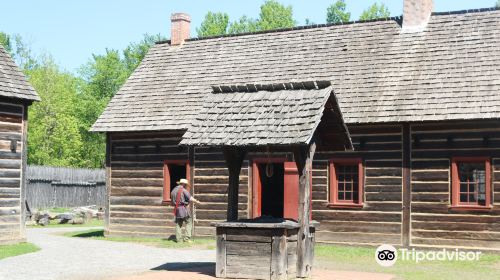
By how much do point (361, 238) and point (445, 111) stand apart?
4.03 m

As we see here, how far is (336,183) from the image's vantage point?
2161 cm

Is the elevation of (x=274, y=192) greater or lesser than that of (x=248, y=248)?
greater

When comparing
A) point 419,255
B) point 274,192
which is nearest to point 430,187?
point 419,255

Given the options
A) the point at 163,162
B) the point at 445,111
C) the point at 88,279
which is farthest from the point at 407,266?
the point at 163,162

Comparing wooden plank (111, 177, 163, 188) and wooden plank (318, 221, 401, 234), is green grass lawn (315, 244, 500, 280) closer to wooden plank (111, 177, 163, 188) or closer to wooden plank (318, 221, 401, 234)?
wooden plank (318, 221, 401, 234)

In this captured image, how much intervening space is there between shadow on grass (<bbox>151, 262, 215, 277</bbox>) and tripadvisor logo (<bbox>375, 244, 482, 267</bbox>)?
3.93 meters

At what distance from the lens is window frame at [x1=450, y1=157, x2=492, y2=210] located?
19547 mm

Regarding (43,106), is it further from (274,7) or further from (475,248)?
(475,248)

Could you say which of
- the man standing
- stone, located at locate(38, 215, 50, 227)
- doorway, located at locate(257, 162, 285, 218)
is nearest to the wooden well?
the man standing

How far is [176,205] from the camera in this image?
21.8m

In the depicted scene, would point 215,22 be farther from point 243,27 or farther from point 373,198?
point 373,198

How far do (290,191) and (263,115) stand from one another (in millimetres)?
8063

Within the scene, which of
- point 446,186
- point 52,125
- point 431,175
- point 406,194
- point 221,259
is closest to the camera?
point 221,259

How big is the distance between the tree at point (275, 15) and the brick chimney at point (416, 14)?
33582 millimetres
